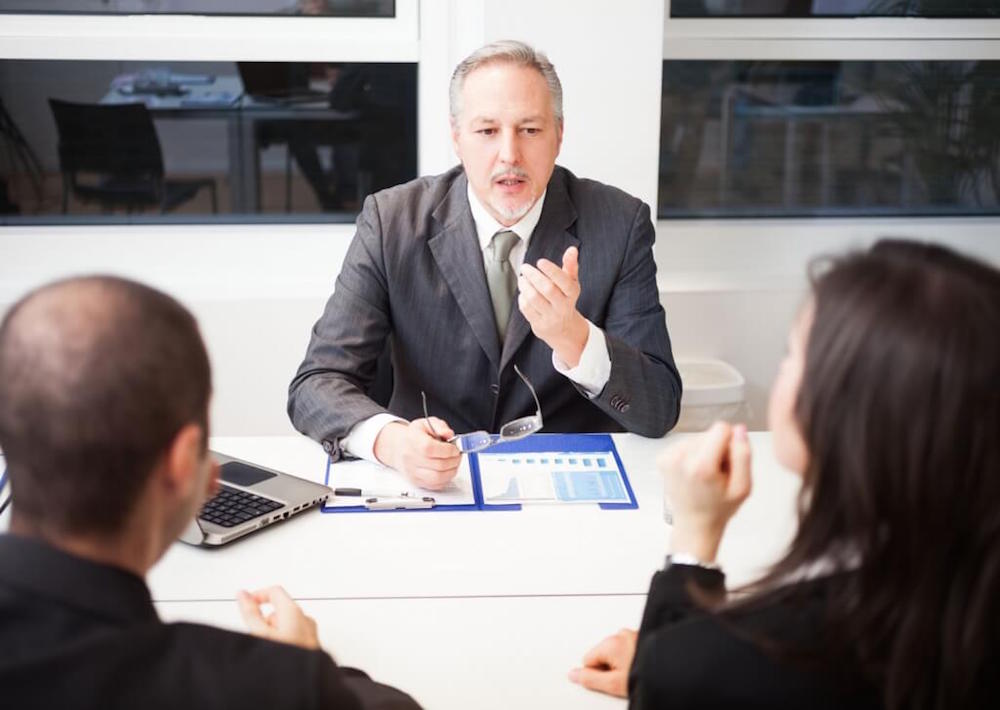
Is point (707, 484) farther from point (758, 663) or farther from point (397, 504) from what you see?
point (397, 504)

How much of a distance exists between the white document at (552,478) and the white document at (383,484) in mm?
36

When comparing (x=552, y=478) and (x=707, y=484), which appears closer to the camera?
(x=707, y=484)

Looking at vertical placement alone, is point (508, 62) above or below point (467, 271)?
above

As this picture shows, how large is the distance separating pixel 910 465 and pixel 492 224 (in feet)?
5.00

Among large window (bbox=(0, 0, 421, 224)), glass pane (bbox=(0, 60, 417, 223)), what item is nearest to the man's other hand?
large window (bbox=(0, 0, 421, 224))

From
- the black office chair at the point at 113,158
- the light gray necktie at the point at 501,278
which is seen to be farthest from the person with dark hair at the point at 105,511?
the black office chair at the point at 113,158

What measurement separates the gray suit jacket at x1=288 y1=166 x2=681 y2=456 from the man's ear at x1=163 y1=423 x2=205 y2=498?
1171mm

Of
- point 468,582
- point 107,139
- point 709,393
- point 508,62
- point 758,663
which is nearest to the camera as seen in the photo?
point 758,663

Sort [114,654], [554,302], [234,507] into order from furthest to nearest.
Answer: [554,302] → [234,507] → [114,654]

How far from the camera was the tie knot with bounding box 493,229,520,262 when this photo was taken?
2.42 m

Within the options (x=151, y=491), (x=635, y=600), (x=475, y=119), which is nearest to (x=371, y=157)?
(x=475, y=119)

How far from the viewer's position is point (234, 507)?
1806 mm

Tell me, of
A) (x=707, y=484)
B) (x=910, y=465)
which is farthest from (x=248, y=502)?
(x=910, y=465)

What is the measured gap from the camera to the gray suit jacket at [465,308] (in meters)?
2.36
